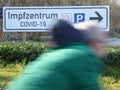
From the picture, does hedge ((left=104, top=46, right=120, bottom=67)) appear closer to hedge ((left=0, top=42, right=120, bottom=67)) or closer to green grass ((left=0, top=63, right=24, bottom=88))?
hedge ((left=0, top=42, right=120, bottom=67))

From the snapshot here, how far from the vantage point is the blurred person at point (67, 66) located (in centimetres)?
212

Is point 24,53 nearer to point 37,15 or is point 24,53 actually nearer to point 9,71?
point 9,71

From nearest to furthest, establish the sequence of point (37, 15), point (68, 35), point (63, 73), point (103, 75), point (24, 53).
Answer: point (63, 73)
point (68, 35)
point (103, 75)
point (24, 53)
point (37, 15)

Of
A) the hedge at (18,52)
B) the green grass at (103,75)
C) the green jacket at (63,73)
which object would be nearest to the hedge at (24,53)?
the hedge at (18,52)

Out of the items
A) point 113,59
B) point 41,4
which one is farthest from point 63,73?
point 41,4

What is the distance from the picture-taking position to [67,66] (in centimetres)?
215

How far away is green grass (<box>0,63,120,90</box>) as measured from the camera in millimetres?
10102

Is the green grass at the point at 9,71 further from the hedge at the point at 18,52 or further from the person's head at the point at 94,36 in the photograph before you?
the person's head at the point at 94,36

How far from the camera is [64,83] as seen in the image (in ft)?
6.94

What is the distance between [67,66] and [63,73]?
0.04 metres

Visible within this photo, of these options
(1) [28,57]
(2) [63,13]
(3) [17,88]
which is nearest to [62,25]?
(3) [17,88]

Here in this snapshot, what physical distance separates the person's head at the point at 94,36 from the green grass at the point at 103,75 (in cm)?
726

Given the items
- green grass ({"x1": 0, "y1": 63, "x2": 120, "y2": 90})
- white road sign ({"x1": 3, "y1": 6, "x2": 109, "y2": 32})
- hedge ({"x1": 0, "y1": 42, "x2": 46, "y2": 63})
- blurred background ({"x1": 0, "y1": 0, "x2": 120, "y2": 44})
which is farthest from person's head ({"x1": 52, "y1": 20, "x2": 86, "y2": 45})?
blurred background ({"x1": 0, "y1": 0, "x2": 120, "y2": 44})

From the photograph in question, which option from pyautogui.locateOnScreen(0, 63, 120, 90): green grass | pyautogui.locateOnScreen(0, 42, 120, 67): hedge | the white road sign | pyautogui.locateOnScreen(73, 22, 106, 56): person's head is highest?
pyautogui.locateOnScreen(73, 22, 106, 56): person's head
